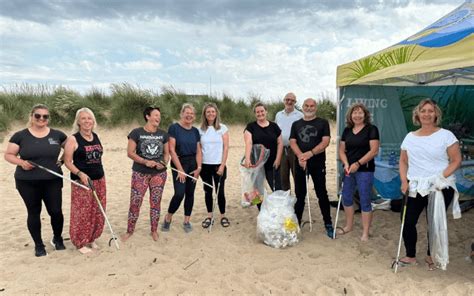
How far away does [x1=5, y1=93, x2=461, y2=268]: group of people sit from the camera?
3.12 meters

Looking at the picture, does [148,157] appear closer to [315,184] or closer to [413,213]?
[315,184]

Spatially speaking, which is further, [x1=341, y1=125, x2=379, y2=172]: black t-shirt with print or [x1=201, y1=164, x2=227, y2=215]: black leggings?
[x1=201, y1=164, x2=227, y2=215]: black leggings

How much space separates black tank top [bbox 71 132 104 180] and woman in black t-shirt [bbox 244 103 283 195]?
159cm

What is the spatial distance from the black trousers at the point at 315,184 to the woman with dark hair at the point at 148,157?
4.94ft

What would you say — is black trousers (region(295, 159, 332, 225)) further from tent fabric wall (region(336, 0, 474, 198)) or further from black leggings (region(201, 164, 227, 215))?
tent fabric wall (region(336, 0, 474, 198))

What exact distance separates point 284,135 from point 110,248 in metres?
2.46

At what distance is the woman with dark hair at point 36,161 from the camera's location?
10.8 feet

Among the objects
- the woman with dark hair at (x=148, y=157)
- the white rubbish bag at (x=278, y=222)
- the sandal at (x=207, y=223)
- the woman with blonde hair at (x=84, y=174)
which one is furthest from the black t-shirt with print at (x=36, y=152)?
the white rubbish bag at (x=278, y=222)

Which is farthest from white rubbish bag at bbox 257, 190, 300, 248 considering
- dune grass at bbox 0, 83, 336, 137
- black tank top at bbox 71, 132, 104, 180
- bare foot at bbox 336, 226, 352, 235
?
dune grass at bbox 0, 83, 336, 137

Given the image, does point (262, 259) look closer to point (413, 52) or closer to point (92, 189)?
point (92, 189)

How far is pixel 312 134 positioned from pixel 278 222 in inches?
40.5

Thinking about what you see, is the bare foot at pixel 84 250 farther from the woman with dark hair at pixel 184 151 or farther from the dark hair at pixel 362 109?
the dark hair at pixel 362 109

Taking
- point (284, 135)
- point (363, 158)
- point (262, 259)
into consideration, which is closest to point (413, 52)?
point (363, 158)

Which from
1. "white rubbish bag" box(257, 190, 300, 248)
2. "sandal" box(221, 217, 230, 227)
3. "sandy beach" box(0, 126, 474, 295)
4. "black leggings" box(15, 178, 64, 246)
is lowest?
"sandy beach" box(0, 126, 474, 295)
